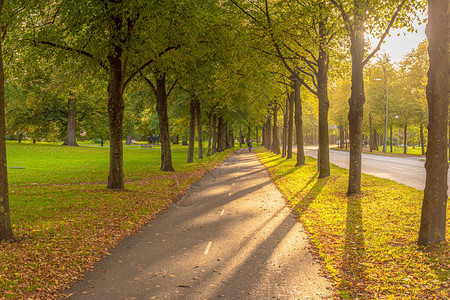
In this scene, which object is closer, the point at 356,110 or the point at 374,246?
the point at 374,246

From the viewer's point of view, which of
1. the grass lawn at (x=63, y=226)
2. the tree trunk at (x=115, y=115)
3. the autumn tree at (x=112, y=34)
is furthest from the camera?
the tree trunk at (x=115, y=115)

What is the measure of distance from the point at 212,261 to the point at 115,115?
9.47 m

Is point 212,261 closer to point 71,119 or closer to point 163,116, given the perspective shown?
point 163,116

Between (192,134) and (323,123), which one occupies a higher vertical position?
(323,123)

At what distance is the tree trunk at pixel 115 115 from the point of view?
14.3 meters

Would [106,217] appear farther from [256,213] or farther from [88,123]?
[88,123]

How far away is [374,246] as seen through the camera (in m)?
7.12

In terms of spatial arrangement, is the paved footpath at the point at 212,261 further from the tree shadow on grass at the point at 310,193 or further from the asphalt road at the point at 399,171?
the asphalt road at the point at 399,171

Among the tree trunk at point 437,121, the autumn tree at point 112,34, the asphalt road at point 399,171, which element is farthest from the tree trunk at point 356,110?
the autumn tree at point 112,34

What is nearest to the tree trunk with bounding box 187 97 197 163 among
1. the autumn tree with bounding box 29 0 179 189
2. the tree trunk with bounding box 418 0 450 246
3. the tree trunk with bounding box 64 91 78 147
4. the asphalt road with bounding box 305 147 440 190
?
the asphalt road with bounding box 305 147 440 190

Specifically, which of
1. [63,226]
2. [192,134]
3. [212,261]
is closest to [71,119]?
[192,134]

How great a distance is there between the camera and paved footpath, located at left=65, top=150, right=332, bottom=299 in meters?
5.21

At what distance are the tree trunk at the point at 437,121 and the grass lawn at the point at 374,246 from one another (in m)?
0.51

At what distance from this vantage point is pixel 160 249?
732cm
